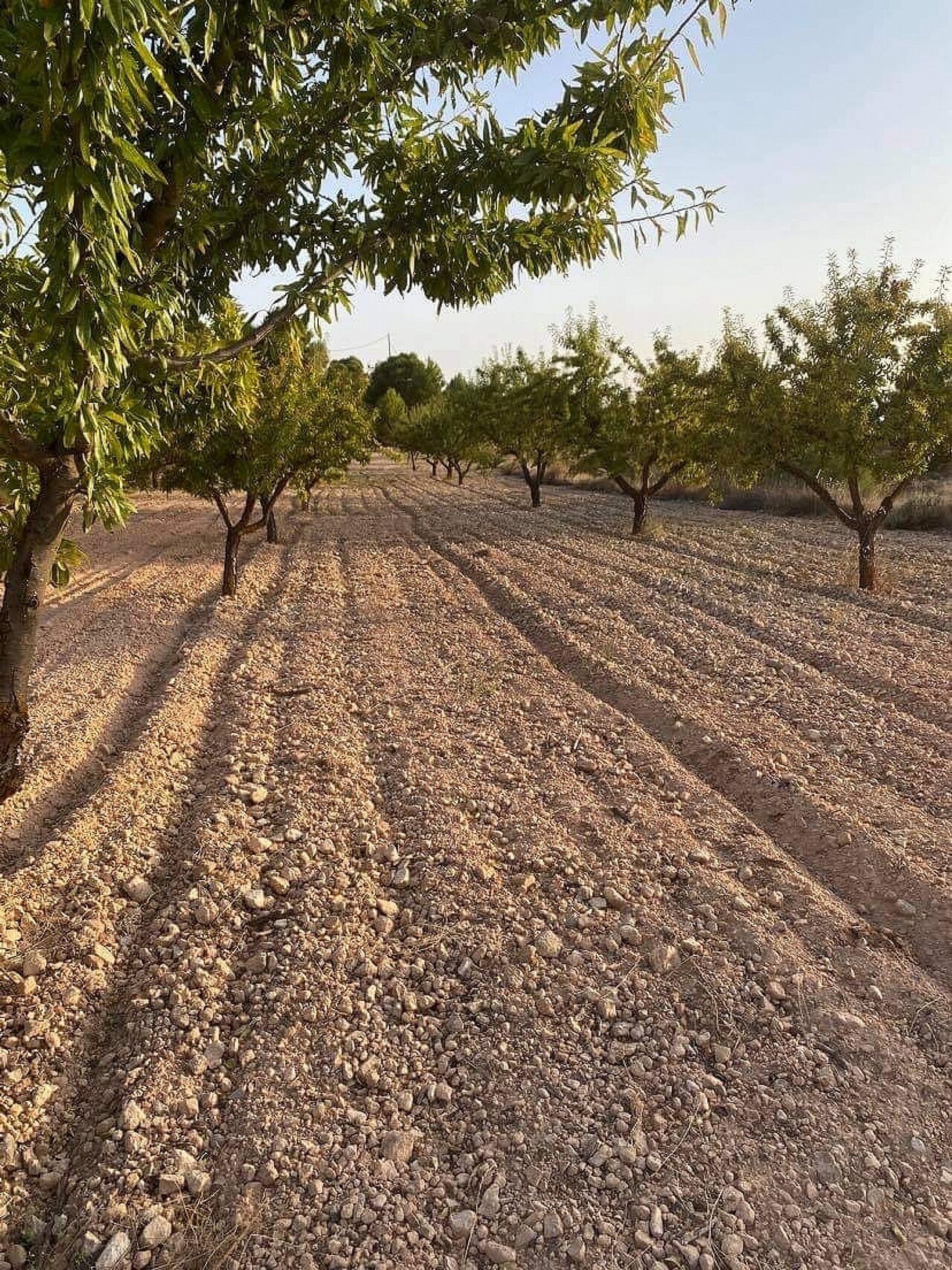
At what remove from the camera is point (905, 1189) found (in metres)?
2.80

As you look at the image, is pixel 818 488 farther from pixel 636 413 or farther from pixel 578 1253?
pixel 578 1253

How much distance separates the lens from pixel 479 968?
387cm

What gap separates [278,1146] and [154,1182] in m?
0.47

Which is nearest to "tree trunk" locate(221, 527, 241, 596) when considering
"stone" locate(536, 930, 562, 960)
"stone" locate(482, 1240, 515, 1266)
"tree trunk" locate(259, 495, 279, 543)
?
"tree trunk" locate(259, 495, 279, 543)

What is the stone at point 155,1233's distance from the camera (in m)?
2.56

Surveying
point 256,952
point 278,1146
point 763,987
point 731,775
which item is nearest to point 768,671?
point 731,775

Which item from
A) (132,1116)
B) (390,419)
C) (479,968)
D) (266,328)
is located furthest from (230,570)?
(390,419)

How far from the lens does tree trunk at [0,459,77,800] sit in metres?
3.60

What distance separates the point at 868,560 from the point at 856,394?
9.63ft

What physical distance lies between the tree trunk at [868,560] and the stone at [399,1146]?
41.4ft

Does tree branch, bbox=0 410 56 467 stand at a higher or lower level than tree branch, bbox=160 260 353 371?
lower

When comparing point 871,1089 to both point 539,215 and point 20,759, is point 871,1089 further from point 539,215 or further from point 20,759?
point 20,759

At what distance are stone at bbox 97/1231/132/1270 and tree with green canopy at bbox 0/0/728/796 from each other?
2650mm

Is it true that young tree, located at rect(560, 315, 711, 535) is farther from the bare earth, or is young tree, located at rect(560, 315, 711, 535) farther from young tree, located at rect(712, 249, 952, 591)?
the bare earth
